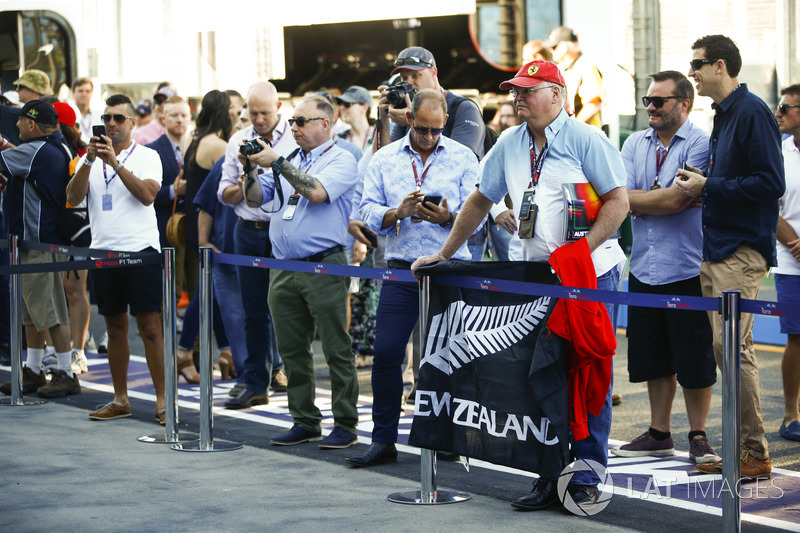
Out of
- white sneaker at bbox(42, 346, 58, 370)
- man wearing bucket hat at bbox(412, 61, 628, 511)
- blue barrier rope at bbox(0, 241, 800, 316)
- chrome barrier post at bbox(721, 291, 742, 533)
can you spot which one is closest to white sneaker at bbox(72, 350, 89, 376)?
white sneaker at bbox(42, 346, 58, 370)

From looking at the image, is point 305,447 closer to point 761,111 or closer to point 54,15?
point 761,111

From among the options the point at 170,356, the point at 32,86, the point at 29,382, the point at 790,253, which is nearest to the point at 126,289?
the point at 170,356

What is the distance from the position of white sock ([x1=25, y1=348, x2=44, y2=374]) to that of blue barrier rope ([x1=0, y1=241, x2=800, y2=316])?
98 cm

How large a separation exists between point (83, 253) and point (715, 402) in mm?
4415

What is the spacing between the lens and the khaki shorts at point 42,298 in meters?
8.90

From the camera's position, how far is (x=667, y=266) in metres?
6.54

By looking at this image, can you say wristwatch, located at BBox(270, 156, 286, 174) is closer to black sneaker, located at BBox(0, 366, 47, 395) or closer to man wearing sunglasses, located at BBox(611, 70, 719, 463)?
man wearing sunglasses, located at BBox(611, 70, 719, 463)

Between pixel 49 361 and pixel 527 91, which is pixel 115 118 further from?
pixel 527 91

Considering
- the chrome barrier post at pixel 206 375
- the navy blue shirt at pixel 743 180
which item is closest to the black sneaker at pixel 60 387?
the chrome barrier post at pixel 206 375

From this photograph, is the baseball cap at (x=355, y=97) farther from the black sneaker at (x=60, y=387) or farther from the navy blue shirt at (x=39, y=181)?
the black sneaker at (x=60, y=387)

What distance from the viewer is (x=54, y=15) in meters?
17.2

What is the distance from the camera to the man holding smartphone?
647cm

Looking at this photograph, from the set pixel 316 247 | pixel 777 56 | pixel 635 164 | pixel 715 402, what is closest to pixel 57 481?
pixel 316 247

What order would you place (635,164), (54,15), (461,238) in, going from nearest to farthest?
(461,238)
(635,164)
(54,15)
